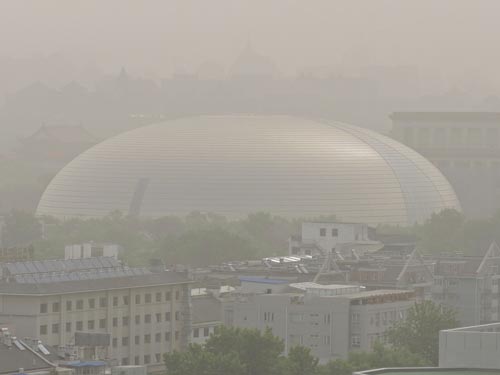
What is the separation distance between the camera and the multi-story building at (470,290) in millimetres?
79688

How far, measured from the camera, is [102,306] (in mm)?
64375

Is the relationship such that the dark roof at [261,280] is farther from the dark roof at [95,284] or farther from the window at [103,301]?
the window at [103,301]

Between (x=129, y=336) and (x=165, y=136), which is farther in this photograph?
(x=165, y=136)

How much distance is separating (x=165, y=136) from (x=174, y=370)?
110m

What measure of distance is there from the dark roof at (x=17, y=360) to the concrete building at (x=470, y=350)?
28.2ft

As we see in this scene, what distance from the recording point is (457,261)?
83875mm

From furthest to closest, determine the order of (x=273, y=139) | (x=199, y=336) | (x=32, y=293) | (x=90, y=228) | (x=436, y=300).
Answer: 1. (x=273, y=139)
2. (x=90, y=228)
3. (x=436, y=300)
4. (x=199, y=336)
5. (x=32, y=293)

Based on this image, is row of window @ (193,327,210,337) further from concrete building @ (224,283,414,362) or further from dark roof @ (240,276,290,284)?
dark roof @ (240,276,290,284)

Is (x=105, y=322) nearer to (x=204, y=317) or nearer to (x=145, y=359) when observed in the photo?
(x=145, y=359)

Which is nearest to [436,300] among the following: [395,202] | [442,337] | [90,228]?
[442,337]

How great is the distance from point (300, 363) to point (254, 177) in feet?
340

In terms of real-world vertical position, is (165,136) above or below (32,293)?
above

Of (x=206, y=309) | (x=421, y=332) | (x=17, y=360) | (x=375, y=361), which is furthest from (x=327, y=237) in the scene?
(x=17, y=360)

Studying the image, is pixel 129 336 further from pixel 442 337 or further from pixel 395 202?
pixel 395 202
